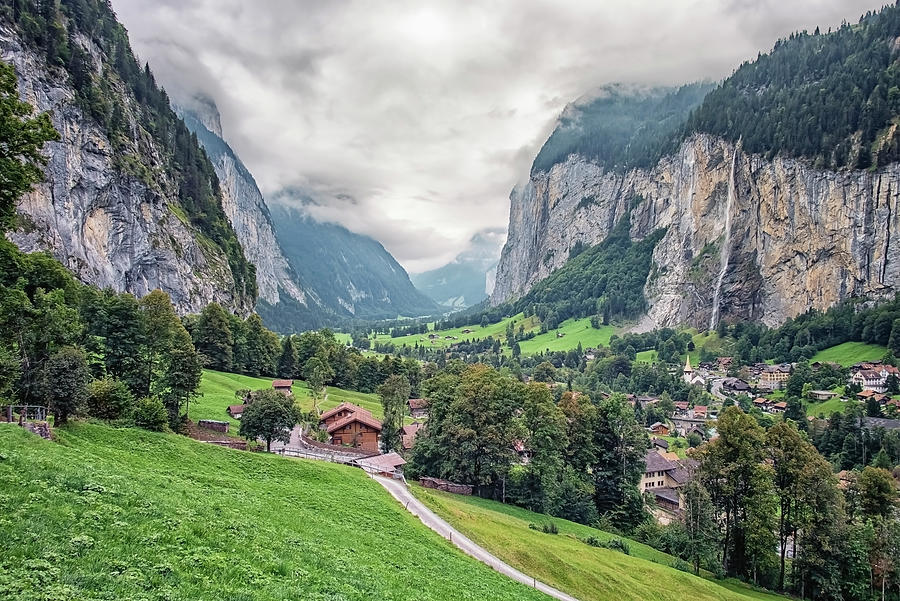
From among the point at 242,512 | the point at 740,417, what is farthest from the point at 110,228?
the point at 740,417

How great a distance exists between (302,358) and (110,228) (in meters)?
49.5

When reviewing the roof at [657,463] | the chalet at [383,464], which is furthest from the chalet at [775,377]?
the chalet at [383,464]

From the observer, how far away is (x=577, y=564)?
3119cm

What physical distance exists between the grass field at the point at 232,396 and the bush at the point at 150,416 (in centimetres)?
1747

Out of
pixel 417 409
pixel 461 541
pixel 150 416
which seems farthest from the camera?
pixel 417 409

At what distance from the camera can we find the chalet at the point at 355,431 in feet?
217

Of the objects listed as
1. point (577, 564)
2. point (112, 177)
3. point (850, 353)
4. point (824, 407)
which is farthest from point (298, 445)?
point (850, 353)

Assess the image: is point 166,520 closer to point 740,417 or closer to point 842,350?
point 740,417

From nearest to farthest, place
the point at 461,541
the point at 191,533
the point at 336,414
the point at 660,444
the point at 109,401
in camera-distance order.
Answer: the point at 191,533 < the point at 461,541 < the point at 109,401 < the point at 336,414 < the point at 660,444

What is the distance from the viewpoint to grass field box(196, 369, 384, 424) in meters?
56.0

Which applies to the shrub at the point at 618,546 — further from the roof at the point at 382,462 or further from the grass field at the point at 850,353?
the grass field at the point at 850,353

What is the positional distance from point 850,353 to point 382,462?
490ft

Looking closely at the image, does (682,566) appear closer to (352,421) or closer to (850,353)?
(352,421)

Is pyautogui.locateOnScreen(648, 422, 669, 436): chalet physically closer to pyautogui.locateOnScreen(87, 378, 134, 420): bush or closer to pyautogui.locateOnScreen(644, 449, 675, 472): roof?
pyautogui.locateOnScreen(644, 449, 675, 472): roof
